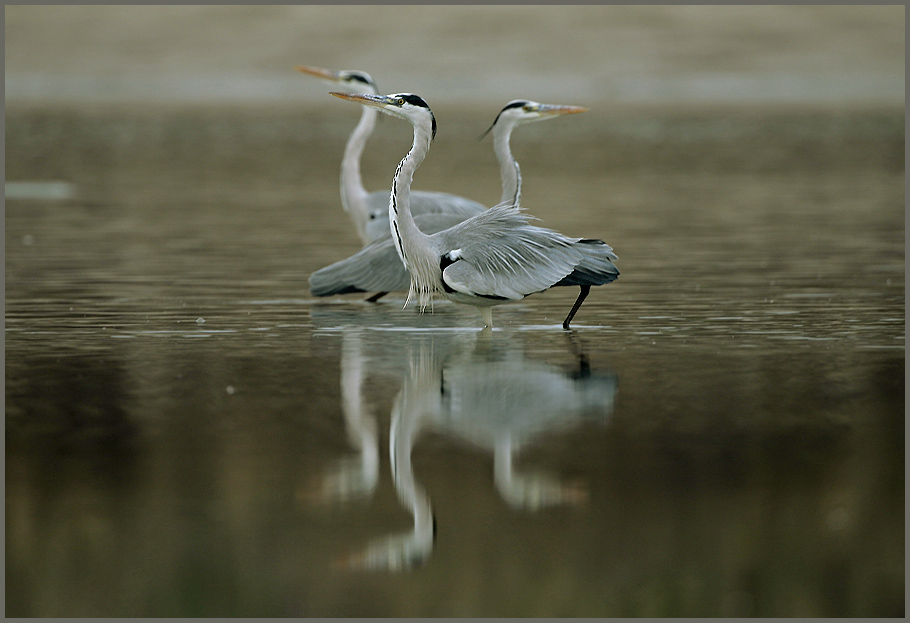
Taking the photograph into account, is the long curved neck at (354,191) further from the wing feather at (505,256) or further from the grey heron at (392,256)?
the wing feather at (505,256)

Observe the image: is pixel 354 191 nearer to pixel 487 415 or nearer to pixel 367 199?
pixel 367 199

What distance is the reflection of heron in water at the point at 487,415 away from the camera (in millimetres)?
5094

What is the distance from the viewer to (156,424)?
6.57m

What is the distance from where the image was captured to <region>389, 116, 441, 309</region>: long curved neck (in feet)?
29.3

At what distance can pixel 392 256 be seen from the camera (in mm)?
10469

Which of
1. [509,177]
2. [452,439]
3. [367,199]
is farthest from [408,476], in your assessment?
[367,199]

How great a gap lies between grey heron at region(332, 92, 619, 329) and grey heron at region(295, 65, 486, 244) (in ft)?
6.00

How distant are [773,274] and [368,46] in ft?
156

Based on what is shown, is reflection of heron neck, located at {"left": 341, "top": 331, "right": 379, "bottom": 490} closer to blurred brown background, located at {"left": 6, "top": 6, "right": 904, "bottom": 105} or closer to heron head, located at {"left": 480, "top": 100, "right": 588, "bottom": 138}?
heron head, located at {"left": 480, "top": 100, "right": 588, "bottom": 138}

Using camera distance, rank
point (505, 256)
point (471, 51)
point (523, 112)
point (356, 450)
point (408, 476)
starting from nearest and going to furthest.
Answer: point (408, 476)
point (356, 450)
point (505, 256)
point (523, 112)
point (471, 51)

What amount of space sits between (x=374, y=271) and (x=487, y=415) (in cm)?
395

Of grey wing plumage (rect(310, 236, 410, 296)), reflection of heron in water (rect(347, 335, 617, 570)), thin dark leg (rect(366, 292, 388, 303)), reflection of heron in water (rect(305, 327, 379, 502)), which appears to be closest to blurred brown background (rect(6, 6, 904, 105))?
thin dark leg (rect(366, 292, 388, 303))

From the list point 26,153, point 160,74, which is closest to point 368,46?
point 160,74

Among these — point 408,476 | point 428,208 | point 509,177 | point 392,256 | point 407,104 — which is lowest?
point 408,476
